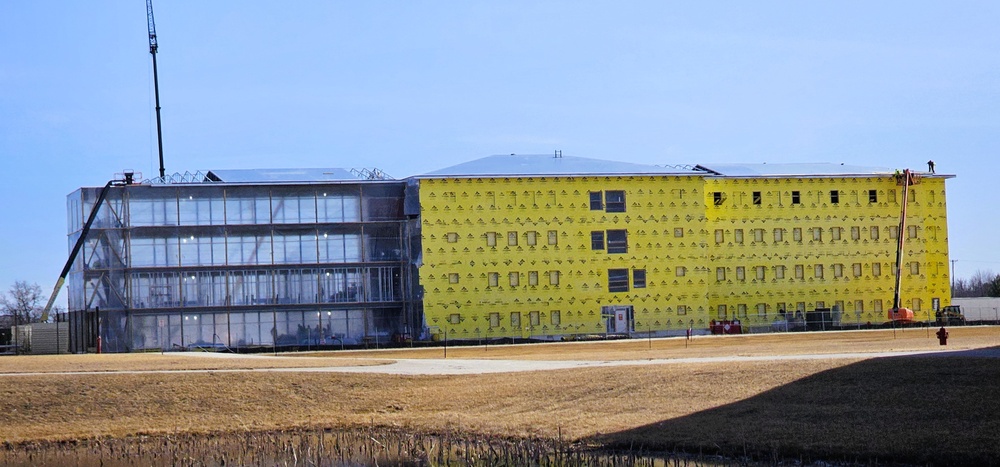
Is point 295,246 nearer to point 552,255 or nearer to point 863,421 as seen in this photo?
point 552,255

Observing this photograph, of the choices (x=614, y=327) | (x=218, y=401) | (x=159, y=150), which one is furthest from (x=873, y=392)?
(x=159, y=150)

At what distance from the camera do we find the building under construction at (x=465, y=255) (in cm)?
8088

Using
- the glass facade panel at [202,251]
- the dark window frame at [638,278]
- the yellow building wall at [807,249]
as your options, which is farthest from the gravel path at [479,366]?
the yellow building wall at [807,249]

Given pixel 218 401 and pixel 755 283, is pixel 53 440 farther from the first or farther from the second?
pixel 755 283

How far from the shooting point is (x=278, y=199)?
82562mm

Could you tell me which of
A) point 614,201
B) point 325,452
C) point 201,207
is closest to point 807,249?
point 614,201

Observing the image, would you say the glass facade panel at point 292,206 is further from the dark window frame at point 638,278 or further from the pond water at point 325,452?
the pond water at point 325,452

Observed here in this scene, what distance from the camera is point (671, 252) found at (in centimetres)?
8581

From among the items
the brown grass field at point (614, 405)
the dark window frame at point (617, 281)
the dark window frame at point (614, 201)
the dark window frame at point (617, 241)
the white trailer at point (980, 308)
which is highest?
the dark window frame at point (614, 201)

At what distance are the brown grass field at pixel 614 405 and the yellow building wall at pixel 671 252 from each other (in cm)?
4481

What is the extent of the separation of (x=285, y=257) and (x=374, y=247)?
5.66 metres

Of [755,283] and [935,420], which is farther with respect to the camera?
[755,283]

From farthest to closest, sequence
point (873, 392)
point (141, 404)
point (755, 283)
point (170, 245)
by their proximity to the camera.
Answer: point (755, 283) → point (170, 245) → point (141, 404) → point (873, 392)

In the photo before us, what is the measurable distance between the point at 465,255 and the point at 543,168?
8167 millimetres
